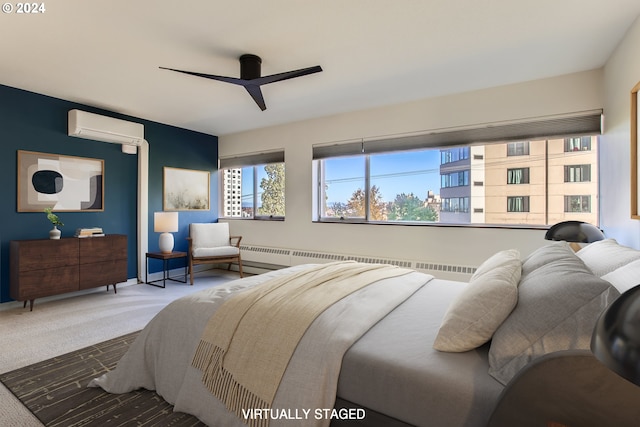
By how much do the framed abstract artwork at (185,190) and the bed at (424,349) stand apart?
401 cm

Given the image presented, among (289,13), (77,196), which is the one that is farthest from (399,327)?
(77,196)

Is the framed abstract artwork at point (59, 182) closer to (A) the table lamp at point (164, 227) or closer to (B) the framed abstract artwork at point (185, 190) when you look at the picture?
(A) the table lamp at point (164, 227)

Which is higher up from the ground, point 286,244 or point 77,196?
point 77,196

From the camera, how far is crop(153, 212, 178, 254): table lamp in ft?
16.0

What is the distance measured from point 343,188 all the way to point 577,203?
285 cm

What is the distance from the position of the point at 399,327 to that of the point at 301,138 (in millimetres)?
4037

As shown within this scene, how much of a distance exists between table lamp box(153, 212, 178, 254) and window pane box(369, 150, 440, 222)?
10.0 ft

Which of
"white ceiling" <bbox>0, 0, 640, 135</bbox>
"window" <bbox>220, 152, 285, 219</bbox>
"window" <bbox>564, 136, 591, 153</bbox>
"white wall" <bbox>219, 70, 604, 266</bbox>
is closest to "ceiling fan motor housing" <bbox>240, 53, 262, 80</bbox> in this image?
"white ceiling" <bbox>0, 0, 640, 135</bbox>

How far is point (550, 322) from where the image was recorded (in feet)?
3.63

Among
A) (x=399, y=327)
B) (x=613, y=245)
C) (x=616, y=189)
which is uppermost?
(x=616, y=189)

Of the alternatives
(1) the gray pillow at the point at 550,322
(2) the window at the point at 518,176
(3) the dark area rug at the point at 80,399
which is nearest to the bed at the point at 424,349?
(1) the gray pillow at the point at 550,322

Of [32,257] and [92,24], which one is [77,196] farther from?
[92,24]

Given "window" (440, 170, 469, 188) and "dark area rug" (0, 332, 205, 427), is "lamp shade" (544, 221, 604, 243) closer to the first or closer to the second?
"window" (440, 170, 469, 188)

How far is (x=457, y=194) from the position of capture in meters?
4.09
